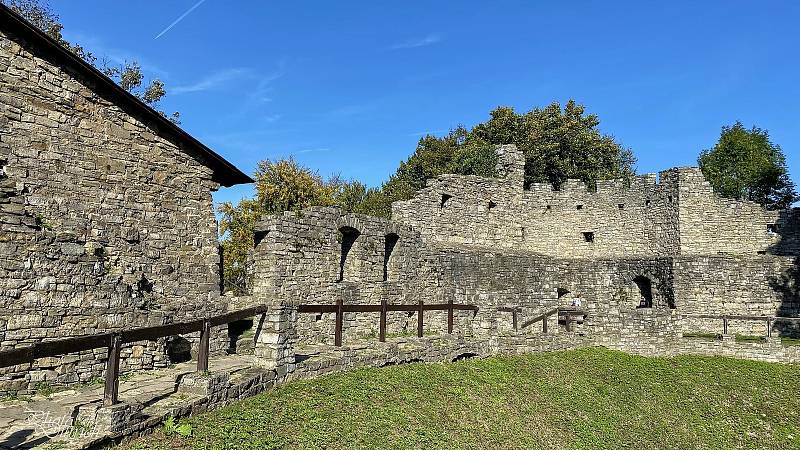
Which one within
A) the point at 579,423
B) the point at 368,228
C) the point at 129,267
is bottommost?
the point at 579,423

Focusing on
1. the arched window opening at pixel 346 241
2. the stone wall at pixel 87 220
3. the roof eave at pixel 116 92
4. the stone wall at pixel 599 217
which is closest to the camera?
the stone wall at pixel 87 220

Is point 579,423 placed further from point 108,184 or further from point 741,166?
point 741,166

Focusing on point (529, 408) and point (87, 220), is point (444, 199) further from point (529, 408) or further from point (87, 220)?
point (87, 220)

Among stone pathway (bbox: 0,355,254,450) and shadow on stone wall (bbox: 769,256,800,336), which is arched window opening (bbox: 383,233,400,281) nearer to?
stone pathway (bbox: 0,355,254,450)

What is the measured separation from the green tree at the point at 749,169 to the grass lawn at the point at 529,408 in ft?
80.9

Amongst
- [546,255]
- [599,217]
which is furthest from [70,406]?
[599,217]

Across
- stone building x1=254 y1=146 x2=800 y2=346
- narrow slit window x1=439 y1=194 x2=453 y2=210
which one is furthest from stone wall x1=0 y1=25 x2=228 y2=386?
narrow slit window x1=439 y1=194 x2=453 y2=210

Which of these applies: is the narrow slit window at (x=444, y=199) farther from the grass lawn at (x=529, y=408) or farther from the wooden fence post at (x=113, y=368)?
the wooden fence post at (x=113, y=368)

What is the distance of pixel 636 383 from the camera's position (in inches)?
585

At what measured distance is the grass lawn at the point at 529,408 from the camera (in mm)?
7699

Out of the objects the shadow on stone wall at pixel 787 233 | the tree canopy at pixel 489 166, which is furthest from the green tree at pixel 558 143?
the shadow on stone wall at pixel 787 233

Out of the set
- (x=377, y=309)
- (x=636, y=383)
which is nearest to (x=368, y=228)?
(x=377, y=309)

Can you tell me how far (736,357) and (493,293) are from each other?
8.04 meters

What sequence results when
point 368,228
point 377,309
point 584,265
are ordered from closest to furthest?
point 377,309 → point 368,228 → point 584,265
